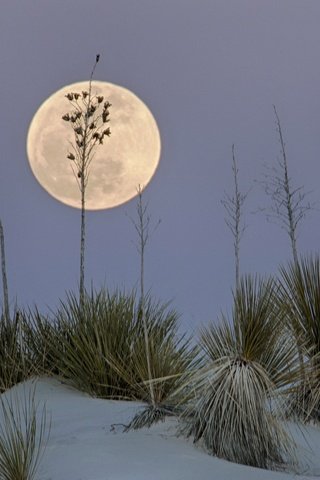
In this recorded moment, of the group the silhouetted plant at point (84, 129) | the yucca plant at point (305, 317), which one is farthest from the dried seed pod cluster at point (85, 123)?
the yucca plant at point (305, 317)

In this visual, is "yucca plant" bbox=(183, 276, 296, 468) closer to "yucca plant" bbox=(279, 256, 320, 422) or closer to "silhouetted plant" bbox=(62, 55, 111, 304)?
"yucca plant" bbox=(279, 256, 320, 422)

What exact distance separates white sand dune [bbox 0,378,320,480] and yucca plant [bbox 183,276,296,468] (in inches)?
8.7

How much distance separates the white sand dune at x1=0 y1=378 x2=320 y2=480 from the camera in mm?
5066

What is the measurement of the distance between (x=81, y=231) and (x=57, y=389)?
16.7 ft

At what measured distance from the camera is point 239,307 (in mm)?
6477

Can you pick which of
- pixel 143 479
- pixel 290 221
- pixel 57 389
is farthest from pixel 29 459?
pixel 290 221

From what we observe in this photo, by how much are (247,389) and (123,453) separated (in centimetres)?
113

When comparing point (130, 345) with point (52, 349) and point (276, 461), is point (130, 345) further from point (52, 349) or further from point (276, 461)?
point (276, 461)

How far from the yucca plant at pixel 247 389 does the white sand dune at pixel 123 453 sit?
220 millimetres

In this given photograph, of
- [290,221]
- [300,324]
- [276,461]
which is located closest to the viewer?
[276,461]

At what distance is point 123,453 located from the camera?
5434 millimetres

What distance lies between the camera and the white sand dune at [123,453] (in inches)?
199

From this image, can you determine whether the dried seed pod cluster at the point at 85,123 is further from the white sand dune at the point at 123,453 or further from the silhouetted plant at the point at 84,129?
the white sand dune at the point at 123,453

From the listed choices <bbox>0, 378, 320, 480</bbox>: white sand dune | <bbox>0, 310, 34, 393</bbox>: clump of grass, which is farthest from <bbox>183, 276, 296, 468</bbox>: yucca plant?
<bbox>0, 310, 34, 393</bbox>: clump of grass
